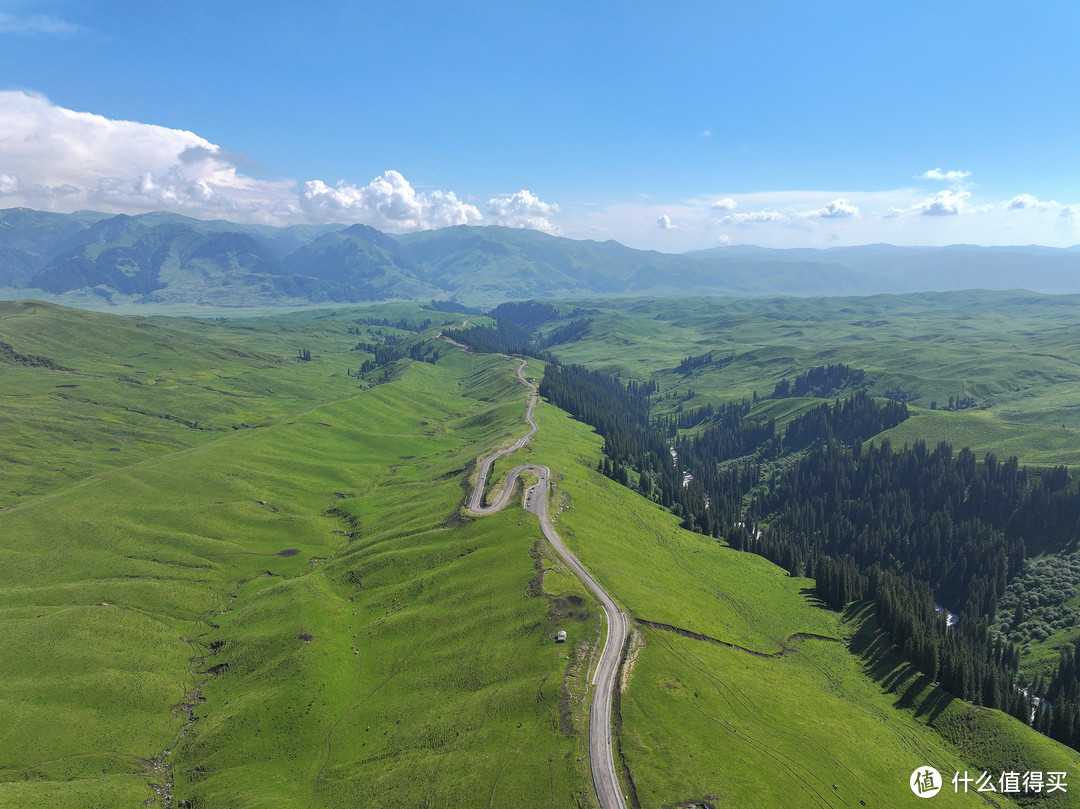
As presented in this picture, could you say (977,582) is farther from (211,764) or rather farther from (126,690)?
(126,690)

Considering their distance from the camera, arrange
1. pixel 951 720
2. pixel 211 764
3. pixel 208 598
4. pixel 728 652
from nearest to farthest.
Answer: pixel 211 764, pixel 951 720, pixel 728 652, pixel 208 598

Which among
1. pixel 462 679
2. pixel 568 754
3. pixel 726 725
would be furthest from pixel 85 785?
pixel 726 725

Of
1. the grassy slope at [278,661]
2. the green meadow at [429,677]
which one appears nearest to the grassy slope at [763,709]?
the green meadow at [429,677]

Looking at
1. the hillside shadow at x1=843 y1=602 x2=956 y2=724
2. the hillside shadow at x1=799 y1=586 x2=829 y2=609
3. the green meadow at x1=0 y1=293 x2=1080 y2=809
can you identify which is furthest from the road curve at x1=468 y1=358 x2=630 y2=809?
the hillside shadow at x1=799 y1=586 x2=829 y2=609

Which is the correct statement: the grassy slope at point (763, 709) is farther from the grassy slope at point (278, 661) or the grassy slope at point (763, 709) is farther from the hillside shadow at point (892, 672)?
the grassy slope at point (278, 661)

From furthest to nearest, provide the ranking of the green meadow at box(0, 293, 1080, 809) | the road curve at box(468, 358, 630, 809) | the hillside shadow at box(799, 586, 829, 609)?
the hillside shadow at box(799, 586, 829, 609), the green meadow at box(0, 293, 1080, 809), the road curve at box(468, 358, 630, 809)

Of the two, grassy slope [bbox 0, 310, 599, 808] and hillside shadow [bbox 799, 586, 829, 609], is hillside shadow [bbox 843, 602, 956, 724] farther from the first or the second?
grassy slope [bbox 0, 310, 599, 808]

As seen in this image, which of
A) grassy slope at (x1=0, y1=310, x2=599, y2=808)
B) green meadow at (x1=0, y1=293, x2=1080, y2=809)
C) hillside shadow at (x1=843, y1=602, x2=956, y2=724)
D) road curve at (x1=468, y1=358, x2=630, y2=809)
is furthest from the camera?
hillside shadow at (x1=843, y1=602, x2=956, y2=724)
